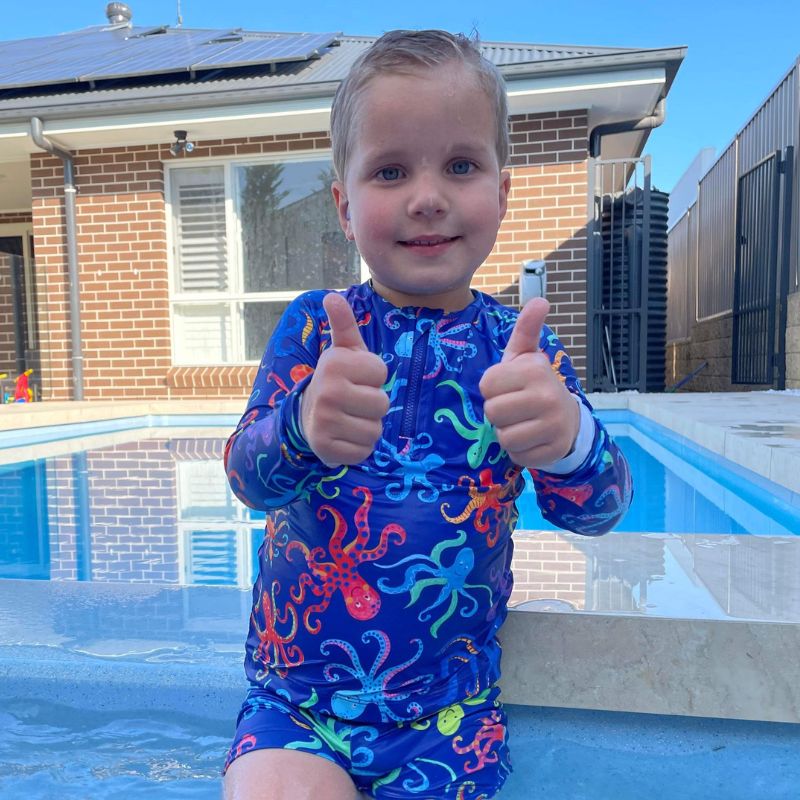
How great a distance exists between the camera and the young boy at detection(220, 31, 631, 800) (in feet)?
3.39

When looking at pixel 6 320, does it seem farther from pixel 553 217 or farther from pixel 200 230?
pixel 553 217

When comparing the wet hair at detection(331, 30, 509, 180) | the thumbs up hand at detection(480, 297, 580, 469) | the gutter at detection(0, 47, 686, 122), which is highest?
the gutter at detection(0, 47, 686, 122)

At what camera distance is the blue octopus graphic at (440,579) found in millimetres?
1069

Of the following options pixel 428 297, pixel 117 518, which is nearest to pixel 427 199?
pixel 428 297

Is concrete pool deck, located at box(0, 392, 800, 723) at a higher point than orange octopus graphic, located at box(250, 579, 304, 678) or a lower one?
lower

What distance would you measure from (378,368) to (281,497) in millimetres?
289

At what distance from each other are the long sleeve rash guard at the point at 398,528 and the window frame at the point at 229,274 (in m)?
6.72

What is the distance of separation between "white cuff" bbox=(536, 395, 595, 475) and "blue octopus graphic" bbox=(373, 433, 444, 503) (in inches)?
7.2

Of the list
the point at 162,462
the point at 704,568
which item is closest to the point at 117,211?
the point at 162,462

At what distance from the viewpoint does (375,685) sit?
3.45 feet

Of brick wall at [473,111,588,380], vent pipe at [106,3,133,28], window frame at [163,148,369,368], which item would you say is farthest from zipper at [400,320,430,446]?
vent pipe at [106,3,133,28]

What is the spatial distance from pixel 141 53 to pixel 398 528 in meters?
9.40

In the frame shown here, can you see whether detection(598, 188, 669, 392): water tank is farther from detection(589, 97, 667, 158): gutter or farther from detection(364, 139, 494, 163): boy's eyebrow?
detection(364, 139, 494, 163): boy's eyebrow

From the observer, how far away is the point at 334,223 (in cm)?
769
